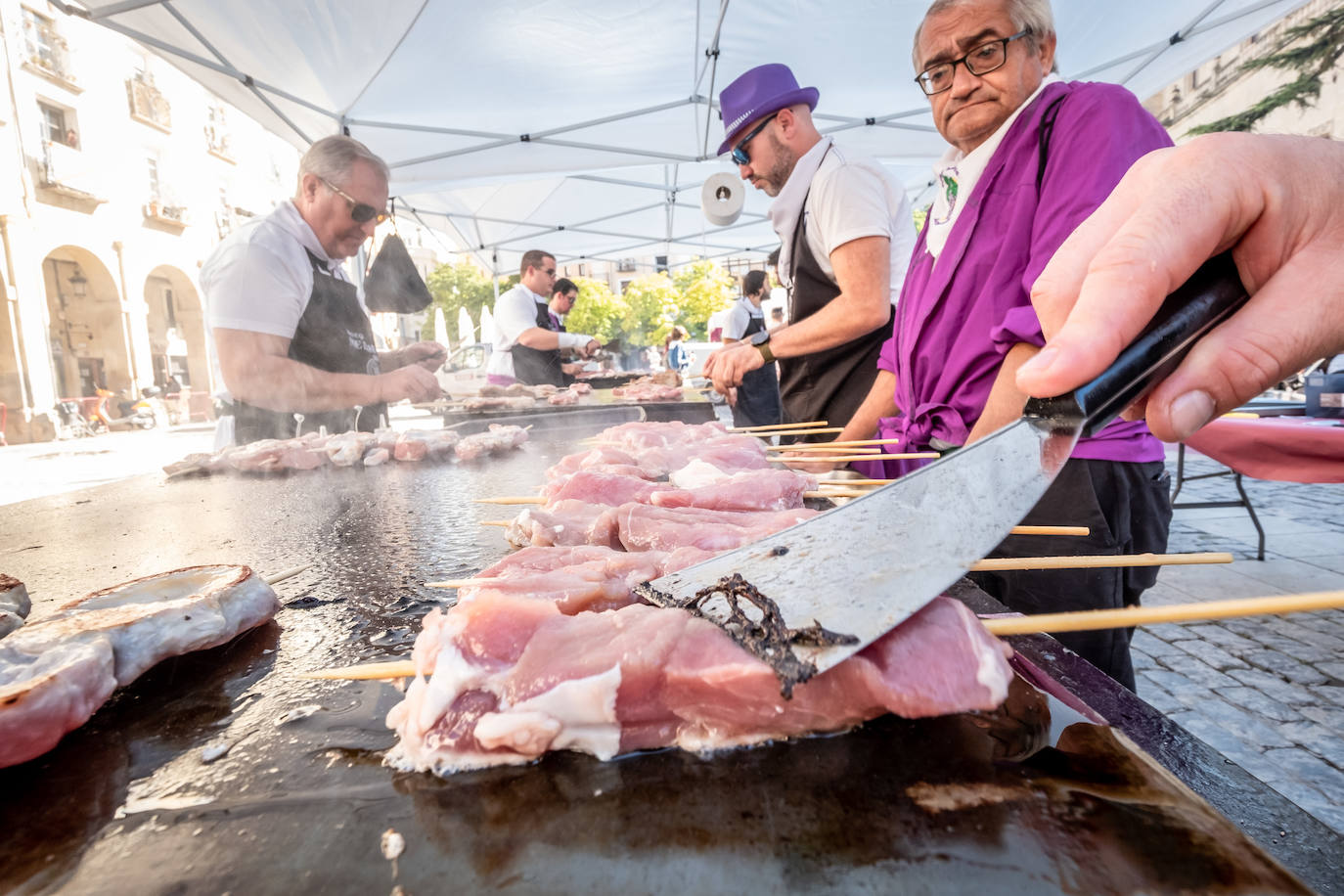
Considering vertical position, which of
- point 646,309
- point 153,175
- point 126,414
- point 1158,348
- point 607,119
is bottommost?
point 126,414

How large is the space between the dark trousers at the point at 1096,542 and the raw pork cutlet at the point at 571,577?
4.45ft

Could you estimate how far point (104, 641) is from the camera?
3.67 feet

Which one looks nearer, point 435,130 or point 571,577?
point 571,577

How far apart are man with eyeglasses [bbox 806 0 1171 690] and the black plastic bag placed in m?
7.26

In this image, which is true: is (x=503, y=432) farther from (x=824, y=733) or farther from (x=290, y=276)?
(x=824, y=733)

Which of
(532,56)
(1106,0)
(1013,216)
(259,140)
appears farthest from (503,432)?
(259,140)

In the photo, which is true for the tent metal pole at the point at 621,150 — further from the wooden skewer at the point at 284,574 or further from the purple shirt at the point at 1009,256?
the wooden skewer at the point at 284,574

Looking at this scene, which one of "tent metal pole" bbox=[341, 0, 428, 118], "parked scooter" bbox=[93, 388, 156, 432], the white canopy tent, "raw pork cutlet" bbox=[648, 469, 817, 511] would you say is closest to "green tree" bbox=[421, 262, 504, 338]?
"parked scooter" bbox=[93, 388, 156, 432]

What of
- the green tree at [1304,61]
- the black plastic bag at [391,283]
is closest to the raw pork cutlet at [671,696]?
the black plastic bag at [391,283]

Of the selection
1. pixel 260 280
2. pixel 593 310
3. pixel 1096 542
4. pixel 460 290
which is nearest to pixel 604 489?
pixel 1096 542

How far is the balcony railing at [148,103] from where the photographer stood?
21.7 meters

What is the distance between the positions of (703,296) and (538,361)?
26.4 meters

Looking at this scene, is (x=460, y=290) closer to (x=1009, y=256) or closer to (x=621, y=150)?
(x=621, y=150)

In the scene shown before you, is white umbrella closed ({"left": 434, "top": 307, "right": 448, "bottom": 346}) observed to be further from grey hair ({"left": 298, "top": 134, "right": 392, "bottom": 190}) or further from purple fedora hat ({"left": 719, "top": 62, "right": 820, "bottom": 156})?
purple fedora hat ({"left": 719, "top": 62, "right": 820, "bottom": 156})
